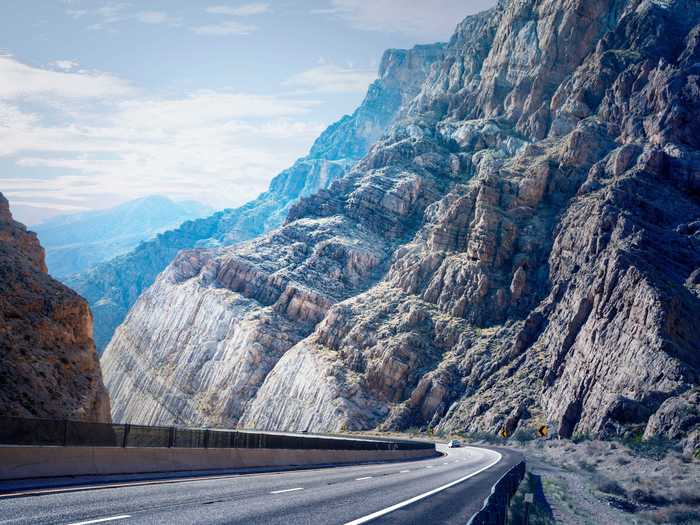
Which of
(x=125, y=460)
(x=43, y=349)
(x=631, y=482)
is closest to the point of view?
(x=125, y=460)

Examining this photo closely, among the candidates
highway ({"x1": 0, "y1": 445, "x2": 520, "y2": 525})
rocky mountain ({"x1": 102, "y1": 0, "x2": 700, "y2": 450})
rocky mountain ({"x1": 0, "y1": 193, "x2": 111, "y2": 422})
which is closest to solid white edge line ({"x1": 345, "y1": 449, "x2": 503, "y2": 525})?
highway ({"x1": 0, "y1": 445, "x2": 520, "y2": 525})

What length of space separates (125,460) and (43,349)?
17634 mm

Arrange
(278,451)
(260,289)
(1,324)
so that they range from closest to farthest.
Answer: (278,451), (1,324), (260,289)

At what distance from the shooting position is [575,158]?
108 m

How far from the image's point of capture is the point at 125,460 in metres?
18.7

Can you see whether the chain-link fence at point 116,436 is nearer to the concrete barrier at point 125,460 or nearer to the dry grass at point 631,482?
the concrete barrier at point 125,460

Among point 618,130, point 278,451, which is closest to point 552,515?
point 278,451

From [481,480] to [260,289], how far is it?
321 feet

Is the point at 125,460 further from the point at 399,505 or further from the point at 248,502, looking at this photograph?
the point at 399,505

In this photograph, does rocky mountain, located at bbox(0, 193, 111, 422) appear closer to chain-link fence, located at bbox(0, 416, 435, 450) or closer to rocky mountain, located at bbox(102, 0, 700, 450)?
chain-link fence, located at bbox(0, 416, 435, 450)

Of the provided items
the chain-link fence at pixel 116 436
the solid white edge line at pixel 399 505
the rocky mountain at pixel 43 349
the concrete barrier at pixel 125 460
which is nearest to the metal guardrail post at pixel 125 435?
the chain-link fence at pixel 116 436

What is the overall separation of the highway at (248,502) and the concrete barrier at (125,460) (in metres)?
1.11

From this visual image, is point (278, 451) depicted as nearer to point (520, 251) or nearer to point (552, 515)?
point (552, 515)

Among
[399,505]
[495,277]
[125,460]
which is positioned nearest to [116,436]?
[125,460]
